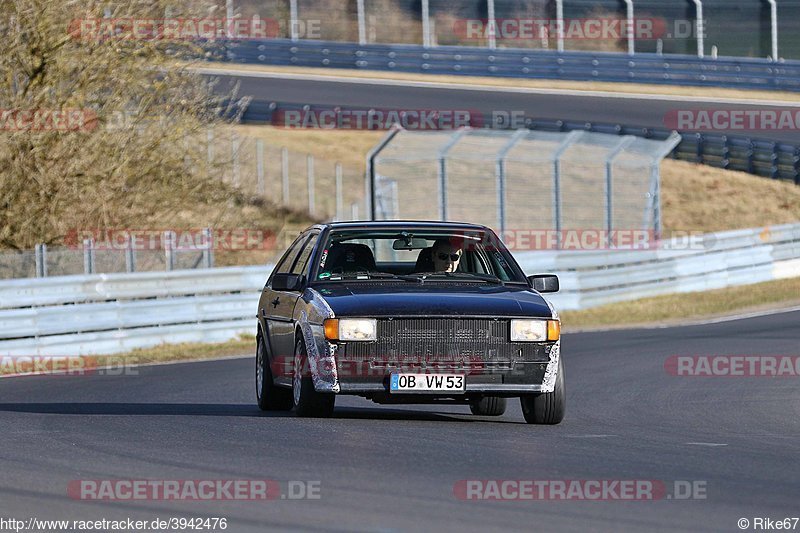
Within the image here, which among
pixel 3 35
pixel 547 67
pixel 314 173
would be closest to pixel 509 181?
pixel 314 173

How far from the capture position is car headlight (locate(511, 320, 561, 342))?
10.3m

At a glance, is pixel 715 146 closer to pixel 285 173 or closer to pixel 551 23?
pixel 551 23

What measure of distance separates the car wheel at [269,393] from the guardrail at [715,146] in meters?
23.3

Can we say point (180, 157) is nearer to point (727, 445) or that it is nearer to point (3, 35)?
point (3, 35)

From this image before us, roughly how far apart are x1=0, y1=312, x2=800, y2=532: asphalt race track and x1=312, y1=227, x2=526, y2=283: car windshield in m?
1.04

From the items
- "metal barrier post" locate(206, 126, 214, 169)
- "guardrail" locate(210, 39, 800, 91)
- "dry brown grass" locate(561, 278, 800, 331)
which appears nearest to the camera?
"dry brown grass" locate(561, 278, 800, 331)

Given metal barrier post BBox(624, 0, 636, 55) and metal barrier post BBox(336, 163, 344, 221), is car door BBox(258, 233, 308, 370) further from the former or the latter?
metal barrier post BBox(624, 0, 636, 55)

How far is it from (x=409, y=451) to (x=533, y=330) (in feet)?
5.62

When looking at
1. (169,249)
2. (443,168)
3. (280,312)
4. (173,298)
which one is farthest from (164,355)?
(443,168)

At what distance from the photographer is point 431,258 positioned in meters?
11.4

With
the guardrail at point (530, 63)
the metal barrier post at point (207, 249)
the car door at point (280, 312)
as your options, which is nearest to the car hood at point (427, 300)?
the car door at point (280, 312)

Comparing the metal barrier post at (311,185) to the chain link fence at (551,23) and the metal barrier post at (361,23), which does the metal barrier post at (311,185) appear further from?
the metal barrier post at (361,23)

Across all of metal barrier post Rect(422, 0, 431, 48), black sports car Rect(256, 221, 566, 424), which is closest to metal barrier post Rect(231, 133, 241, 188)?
metal barrier post Rect(422, 0, 431, 48)

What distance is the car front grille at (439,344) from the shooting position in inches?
402
